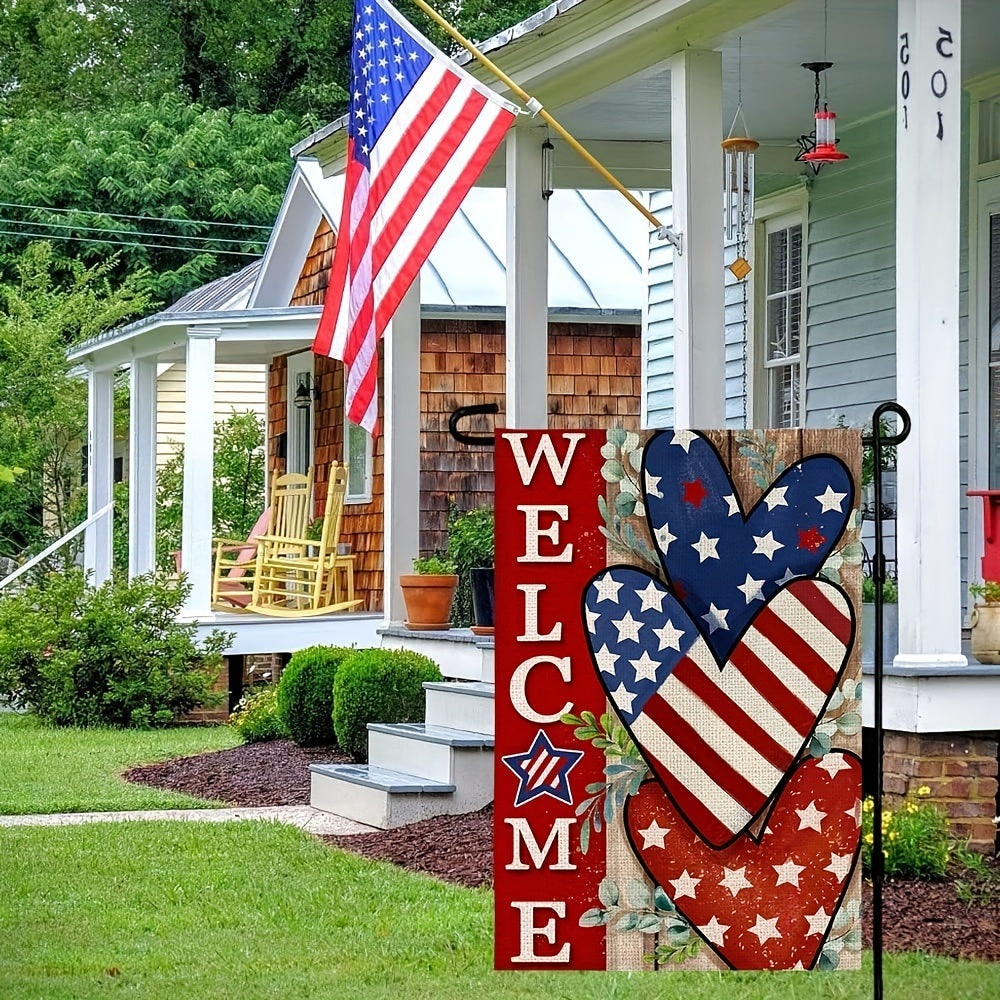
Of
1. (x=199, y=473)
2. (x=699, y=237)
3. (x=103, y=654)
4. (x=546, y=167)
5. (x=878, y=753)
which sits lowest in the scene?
(x=103, y=654)

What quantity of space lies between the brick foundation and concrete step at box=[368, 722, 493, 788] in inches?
105

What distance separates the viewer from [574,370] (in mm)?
16625

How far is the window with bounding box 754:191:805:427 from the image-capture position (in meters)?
11.6

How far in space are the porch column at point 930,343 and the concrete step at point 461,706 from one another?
2949 mm

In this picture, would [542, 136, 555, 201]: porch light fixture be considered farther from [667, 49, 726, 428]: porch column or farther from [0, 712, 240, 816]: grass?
[0, 712, 240, 816]: grass

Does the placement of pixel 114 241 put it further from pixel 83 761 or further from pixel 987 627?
pixel 987 627

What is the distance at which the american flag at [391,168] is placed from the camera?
26.2 ft

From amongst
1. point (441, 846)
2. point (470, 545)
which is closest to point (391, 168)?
point (441, 846)

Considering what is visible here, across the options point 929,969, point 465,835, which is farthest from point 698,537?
point 465,835

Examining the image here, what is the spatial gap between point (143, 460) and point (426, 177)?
997 cm

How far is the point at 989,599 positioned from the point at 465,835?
8.87 feet

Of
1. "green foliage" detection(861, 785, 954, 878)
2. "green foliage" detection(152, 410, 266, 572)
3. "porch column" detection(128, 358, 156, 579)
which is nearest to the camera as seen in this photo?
"green foliage" detection(861, 785, 954, 878)

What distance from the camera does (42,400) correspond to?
23812 mm

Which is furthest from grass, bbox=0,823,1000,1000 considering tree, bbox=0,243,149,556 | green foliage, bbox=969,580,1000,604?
tree, bbox=0,243,149,556
